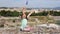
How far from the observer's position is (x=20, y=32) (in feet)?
14.4

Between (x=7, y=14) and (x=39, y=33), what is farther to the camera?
(x=7, y=14)

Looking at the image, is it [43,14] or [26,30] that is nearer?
[26,30]

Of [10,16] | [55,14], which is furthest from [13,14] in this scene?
[55,14]

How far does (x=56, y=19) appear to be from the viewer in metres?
7.37

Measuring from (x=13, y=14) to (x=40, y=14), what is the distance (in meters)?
1.22

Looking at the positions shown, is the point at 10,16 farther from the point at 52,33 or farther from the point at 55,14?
the point at 52,33

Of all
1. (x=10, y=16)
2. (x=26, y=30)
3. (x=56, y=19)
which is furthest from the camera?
(x=10, y=16)

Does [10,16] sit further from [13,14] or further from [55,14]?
[55,14]

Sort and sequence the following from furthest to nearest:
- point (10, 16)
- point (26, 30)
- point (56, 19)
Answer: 1. point (10, 16)
2. point (56, 19)
3. point (26, 30)

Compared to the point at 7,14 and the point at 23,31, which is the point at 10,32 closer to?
the point at 23,31

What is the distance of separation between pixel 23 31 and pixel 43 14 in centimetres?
389

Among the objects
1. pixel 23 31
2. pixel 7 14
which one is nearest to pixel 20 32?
pixel 23 31

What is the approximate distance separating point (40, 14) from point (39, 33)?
382 centimetres

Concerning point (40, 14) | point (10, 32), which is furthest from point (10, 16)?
point (10, 32)
